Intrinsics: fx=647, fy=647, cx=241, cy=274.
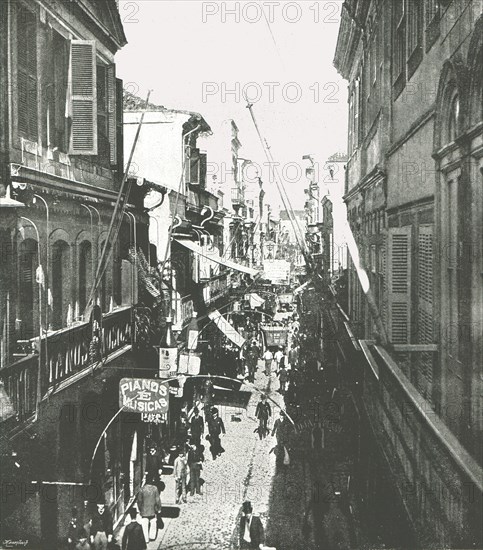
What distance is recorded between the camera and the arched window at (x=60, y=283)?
39.0 ft

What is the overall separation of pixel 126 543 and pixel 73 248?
18.0ft

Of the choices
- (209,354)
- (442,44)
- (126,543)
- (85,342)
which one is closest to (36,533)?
(126,543)

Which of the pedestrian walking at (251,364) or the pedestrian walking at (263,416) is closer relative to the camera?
the pedestrian walking at (263,416)

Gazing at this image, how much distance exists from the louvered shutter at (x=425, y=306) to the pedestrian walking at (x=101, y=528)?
5956 millimetres

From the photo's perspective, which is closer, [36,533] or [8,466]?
[8,466]

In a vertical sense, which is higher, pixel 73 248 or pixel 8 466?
pixel 73 248

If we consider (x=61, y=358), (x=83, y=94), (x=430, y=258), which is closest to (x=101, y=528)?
(x=61, y=358)

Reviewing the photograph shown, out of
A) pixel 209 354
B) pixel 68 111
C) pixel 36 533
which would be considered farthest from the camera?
pixel 209 354

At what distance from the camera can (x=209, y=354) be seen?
22.0 m

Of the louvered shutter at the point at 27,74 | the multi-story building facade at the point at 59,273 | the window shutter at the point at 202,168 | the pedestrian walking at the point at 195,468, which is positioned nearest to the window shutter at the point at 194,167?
the window shutter at the point at 202,168

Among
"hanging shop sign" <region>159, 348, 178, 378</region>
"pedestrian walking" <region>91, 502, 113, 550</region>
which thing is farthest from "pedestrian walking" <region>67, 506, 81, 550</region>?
"hanging shop sign" <region>159, 348, 178, 378</region>

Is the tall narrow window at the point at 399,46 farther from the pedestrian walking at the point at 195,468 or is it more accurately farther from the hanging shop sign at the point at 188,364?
the pedestrian walking at the point at 195,468

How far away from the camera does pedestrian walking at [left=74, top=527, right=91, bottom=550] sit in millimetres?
10570

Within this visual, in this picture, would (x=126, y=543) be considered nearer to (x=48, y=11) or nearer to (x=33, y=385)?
(x=33, y=385)
